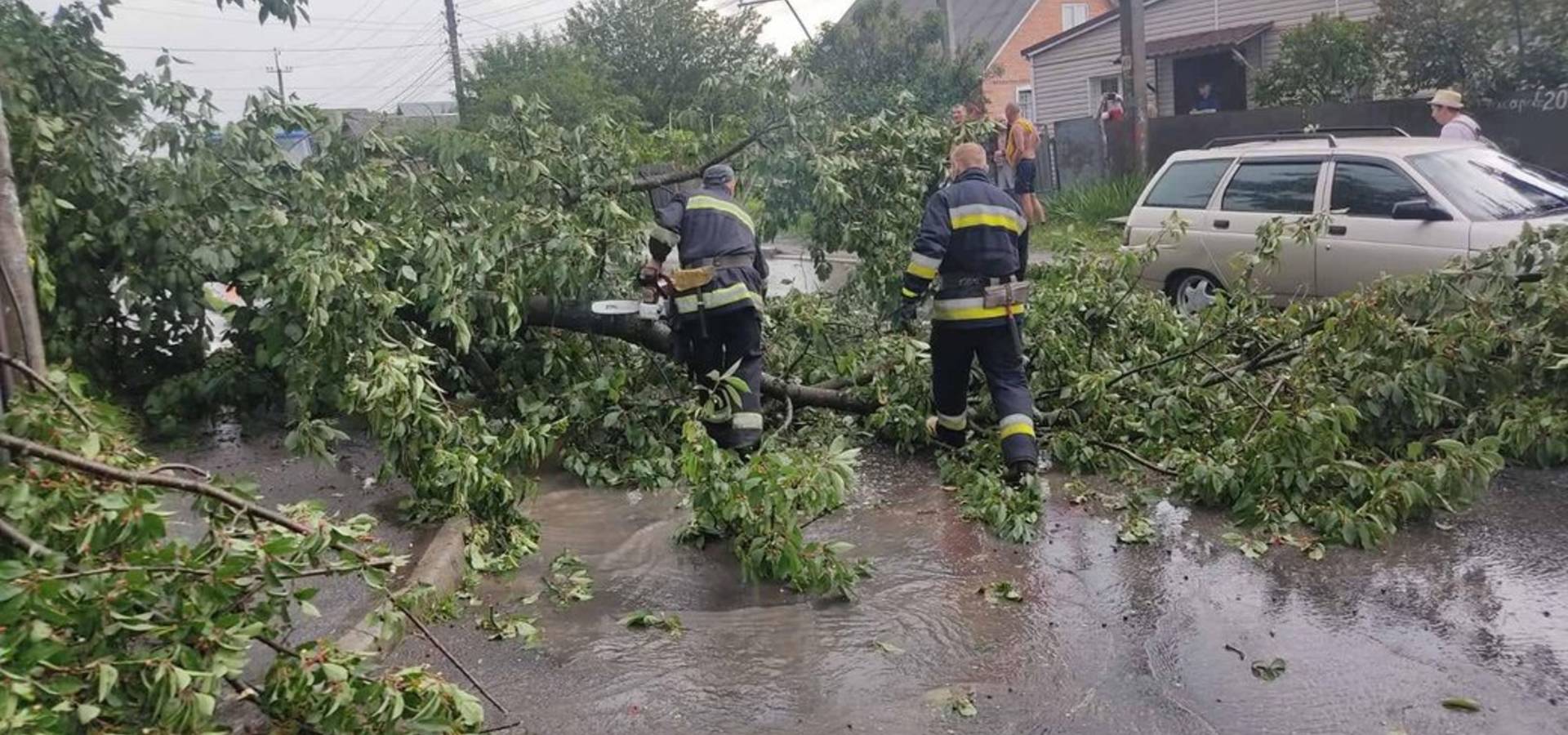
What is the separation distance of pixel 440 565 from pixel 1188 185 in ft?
24.2

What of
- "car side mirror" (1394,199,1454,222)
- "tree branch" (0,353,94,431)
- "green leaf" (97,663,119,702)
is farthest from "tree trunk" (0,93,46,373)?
"car side mirror" (1394,199,1454,222)

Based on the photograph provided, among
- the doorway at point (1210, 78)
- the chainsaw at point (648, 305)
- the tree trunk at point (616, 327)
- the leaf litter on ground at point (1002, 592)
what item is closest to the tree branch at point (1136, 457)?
the tree trunk at point (616, 327)

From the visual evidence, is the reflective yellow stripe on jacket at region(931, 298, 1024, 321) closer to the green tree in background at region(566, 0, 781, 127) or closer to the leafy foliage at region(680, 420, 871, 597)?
the leafy foliage at region(680, 420, 871, 597)

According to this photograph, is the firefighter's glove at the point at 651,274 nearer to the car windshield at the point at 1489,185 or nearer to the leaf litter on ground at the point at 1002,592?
the leaf litter on ground at the point at 1002,592

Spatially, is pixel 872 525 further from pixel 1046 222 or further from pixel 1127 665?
pixel 1046 222

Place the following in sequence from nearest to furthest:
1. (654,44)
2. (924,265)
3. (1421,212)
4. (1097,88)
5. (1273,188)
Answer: (924,265) < (1421,212) < (1273,188) < (1097,88) < (654,44)

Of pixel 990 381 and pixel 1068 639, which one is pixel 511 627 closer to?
pixel 1068 639

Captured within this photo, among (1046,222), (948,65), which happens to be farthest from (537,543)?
(948,65)

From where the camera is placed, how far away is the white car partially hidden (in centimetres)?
850

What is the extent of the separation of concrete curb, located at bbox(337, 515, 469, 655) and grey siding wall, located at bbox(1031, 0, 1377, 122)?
19.5 meters

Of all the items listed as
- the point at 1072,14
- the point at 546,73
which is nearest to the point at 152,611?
the point at 546,73

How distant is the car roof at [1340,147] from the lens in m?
9.05

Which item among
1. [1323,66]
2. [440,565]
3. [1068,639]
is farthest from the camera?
[1323,66]

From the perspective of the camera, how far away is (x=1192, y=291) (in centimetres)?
993
